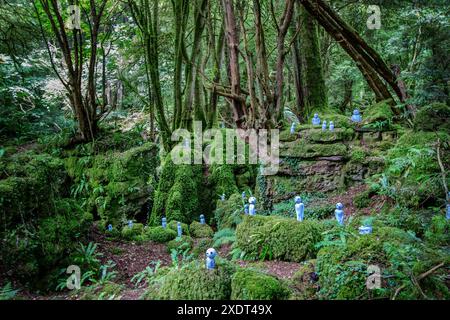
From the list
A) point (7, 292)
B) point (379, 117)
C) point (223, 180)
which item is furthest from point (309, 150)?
point (7, 292)

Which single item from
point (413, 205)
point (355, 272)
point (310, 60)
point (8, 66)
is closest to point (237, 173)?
point (310, 60)

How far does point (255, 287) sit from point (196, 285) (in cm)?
59

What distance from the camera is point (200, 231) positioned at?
8336 millimetres

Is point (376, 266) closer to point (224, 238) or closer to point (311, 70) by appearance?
point (224, 238)

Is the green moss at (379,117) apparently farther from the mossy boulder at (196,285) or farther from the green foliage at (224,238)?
the mossy boulder at (196,285)

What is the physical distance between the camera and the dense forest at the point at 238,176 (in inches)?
135

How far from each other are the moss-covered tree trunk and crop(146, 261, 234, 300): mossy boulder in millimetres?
7650

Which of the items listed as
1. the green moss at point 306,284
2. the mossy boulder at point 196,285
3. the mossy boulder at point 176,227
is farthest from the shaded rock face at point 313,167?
the mossy boulder at point 196,285

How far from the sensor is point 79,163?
9.51 meters

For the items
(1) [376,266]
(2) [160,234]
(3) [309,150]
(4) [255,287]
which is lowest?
(2) [160,234]

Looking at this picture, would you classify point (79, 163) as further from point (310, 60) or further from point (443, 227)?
point (443, 227)

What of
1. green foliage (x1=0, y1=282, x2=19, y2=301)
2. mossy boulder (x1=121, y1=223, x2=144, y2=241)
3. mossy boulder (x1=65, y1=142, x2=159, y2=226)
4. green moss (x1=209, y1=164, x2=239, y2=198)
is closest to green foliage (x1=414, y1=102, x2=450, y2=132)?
green moss (x1=209, y1=164, x2=239, y2=198)

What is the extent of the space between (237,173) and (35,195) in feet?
21.2

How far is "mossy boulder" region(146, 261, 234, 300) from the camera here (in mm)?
3080
